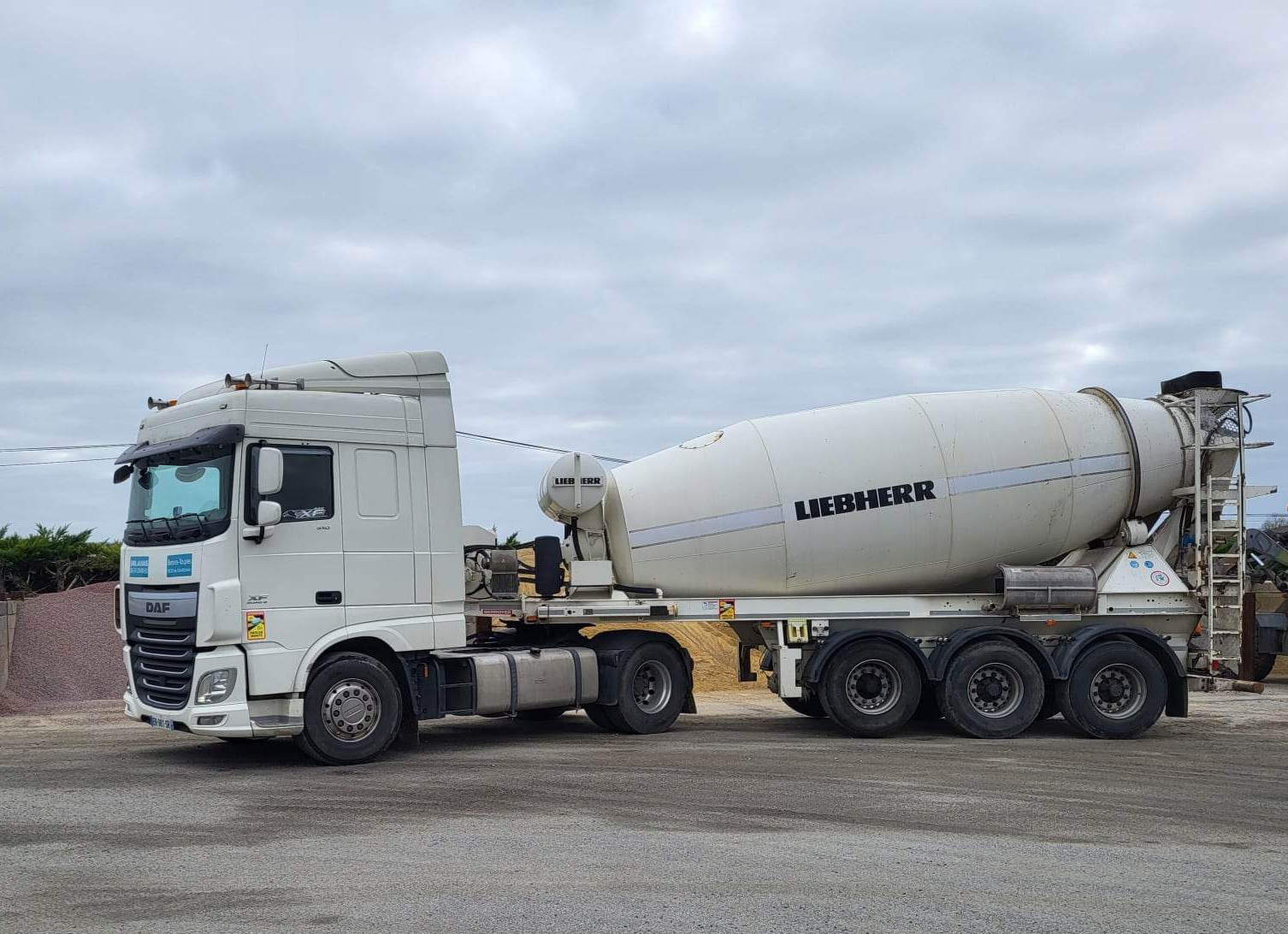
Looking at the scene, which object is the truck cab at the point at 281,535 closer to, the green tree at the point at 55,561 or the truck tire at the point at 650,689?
the truck tire at the point at 650,689

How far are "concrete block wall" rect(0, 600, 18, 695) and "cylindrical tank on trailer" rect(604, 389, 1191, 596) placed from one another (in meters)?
10.6

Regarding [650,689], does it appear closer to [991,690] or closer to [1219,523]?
[991,690]

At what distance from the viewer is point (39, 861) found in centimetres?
745

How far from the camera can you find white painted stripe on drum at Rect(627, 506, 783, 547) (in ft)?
44.5

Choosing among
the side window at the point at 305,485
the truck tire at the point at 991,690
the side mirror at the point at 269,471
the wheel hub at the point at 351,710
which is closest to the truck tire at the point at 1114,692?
the truck tire at the point at 991,690

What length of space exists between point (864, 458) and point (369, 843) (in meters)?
7.84

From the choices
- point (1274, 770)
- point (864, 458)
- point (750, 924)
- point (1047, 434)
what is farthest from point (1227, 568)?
point (750, 924)

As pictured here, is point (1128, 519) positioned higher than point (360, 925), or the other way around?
point (1128, 519)

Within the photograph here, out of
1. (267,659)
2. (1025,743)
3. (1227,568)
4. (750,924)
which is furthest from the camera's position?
Result: (1227,568)

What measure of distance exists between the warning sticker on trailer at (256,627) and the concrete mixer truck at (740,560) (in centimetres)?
14

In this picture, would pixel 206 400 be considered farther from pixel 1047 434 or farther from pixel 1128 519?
Result: pixel 1128 519

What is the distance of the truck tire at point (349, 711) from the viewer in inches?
435

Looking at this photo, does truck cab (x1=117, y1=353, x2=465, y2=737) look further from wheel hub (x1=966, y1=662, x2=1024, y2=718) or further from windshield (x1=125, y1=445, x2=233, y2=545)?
wheel hub (x1=966, y1=662, x2=1024, y2=718)

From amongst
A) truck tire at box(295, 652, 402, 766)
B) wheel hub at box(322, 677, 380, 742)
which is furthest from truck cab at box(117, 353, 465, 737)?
wheel hub at box(322, 677, 380, 742)
